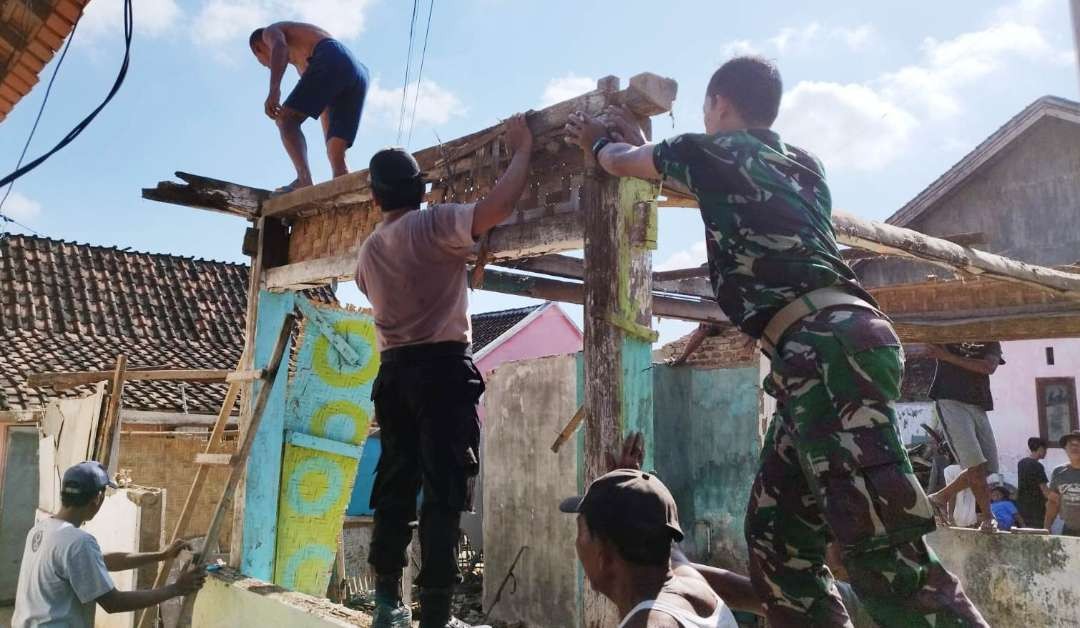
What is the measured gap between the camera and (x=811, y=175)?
2324mm

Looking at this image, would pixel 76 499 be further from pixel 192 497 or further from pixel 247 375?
pixel 247 375

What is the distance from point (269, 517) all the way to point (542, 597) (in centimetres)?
A: 517

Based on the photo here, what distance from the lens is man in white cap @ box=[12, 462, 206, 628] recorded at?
432 centimetres

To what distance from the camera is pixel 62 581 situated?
4.34 metres

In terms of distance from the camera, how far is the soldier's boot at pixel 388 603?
322 centimetres

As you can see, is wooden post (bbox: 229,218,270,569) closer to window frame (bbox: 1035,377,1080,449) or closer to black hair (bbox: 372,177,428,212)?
black hair (bbox: 372,177,428,212)

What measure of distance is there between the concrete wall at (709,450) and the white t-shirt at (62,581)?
6237mm

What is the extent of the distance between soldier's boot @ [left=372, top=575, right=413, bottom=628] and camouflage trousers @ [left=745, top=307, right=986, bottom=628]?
1.58 metres

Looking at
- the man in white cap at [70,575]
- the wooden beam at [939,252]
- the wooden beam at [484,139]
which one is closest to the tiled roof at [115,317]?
the man in white cap at [70,575]

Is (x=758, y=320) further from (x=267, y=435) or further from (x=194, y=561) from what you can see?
(x=267, y=435)

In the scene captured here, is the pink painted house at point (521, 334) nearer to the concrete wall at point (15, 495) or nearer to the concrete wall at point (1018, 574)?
the concrete wall at point (15, 495)

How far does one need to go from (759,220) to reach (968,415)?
4513 mm

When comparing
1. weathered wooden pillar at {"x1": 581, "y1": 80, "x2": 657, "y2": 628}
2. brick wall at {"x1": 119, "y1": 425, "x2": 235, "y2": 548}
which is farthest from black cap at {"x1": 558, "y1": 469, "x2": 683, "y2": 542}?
brick wall at {"x1": 119, "y1": 425, "x2": 235, "y2": 548}

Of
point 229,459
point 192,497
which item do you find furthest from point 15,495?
point 229,459
